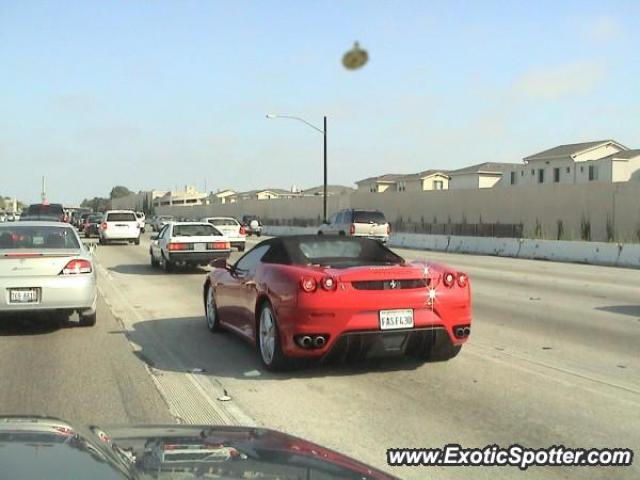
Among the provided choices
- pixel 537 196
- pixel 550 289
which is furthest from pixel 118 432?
pixel 537 196

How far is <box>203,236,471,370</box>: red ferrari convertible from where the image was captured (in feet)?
22.3

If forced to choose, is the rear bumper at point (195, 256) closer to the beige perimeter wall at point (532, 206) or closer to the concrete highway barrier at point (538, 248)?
Result: the concrete highway barrier at point (538, 248)

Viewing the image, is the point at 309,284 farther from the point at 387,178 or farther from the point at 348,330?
the point at 387,178

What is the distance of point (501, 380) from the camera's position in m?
6.89

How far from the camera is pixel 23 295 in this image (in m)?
9.42

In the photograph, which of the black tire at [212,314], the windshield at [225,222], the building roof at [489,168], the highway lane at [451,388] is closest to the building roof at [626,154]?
the building roof at [489,168]

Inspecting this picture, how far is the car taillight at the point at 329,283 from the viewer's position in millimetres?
6859

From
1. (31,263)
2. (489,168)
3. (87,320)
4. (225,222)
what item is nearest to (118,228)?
(225,222)

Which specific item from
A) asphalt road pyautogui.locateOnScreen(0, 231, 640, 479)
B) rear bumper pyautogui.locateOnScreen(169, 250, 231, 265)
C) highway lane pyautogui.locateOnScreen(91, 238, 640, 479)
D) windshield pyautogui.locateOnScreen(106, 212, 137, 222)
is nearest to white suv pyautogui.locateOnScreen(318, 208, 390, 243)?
rear bumper pyautogui.locateOnScreen(169, 250, 231, 265)

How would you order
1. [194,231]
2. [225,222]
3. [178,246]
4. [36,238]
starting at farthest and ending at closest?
[225,222] → [194,231] → [178,246] → [36,238]

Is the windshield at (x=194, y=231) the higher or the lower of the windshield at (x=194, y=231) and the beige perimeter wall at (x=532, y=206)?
the lower

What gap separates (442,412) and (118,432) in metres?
3.20

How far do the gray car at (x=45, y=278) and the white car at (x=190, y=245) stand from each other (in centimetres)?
888

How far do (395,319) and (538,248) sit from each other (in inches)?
841
